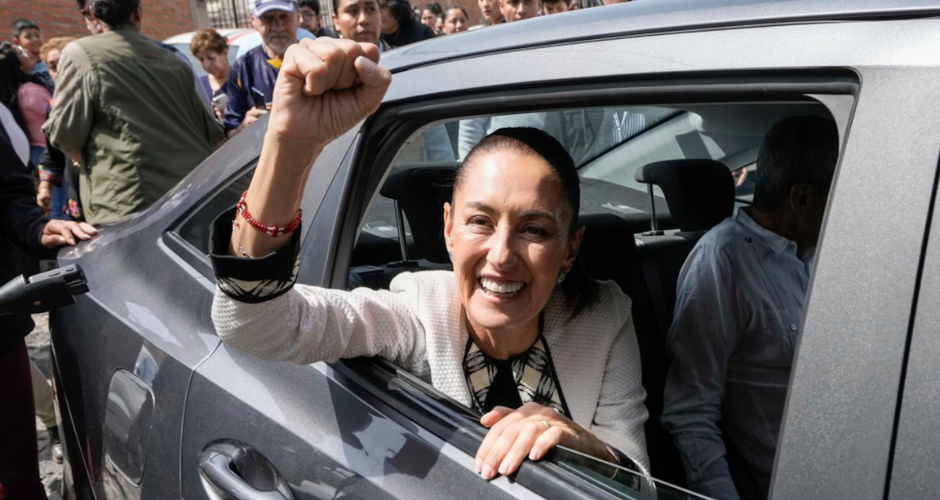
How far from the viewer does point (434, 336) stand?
1492 millimetres

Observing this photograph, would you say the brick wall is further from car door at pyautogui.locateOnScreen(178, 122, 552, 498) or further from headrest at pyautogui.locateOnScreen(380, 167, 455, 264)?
car door at pyautogui.locateOnScreen(178, 122, 552, 498)

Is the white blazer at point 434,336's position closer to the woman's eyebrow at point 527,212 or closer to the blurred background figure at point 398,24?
the woman's eyebrow at point 527,212

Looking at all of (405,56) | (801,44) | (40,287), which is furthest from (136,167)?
(801,44)

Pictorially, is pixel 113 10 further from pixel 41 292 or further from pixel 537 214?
pixel 537 214

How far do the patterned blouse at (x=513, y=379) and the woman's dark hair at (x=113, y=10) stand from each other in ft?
9.07

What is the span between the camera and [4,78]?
5.97m

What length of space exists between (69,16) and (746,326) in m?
11.3

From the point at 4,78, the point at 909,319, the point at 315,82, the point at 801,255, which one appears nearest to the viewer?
the point at 909,319

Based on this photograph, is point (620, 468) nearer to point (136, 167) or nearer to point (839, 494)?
point (839, 494)

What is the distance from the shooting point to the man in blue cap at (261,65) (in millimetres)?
4254

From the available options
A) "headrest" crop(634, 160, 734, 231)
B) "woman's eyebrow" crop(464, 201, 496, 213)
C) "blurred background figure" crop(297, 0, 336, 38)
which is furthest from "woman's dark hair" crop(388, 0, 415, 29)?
"woman's eyebrow" crop(464, 201, 496, 213)

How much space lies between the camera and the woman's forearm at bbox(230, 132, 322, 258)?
1.21 m

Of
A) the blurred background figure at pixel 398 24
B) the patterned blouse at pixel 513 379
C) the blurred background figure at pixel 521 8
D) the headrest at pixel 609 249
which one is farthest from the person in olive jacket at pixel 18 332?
the blurred background figure at pixel 398 24

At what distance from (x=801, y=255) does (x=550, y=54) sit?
0.86m
